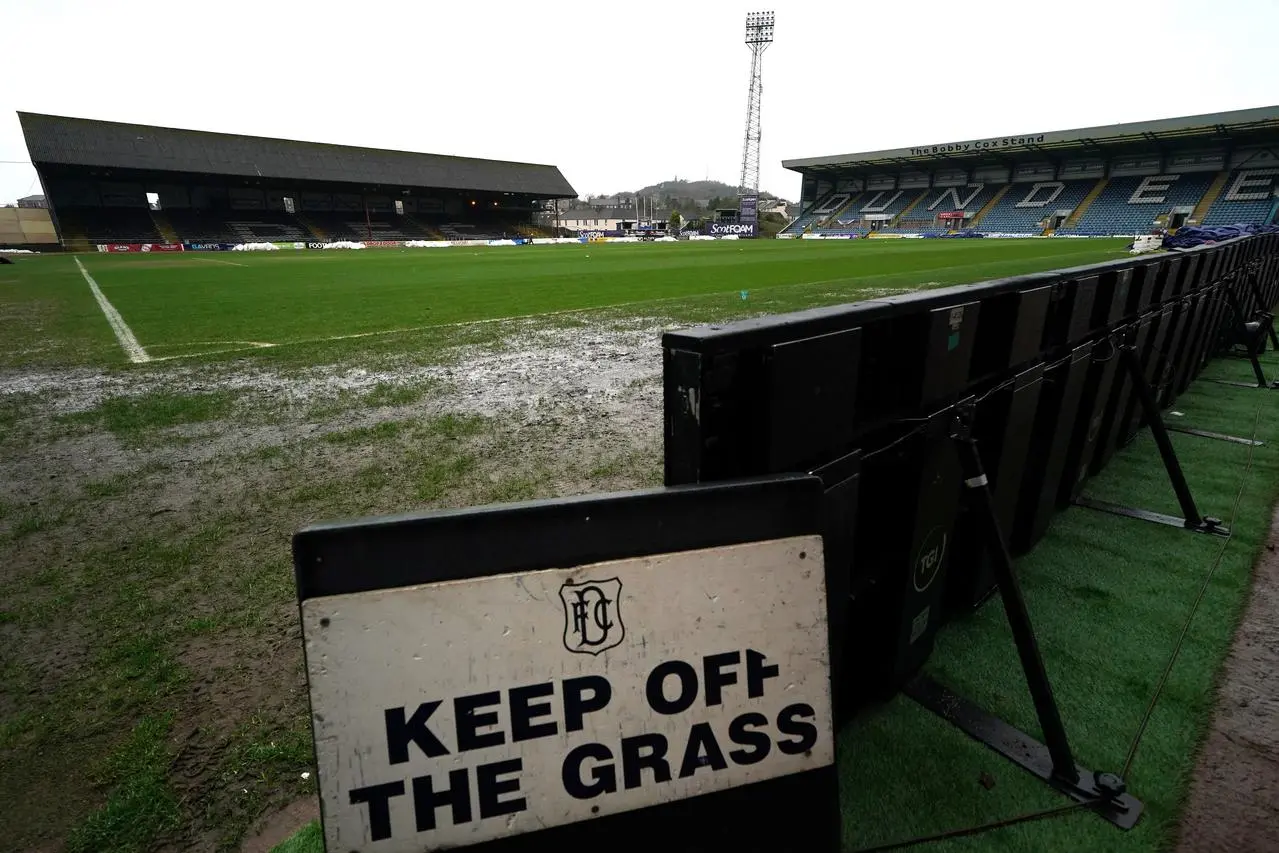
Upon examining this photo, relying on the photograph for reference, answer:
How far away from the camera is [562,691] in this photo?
1.03m

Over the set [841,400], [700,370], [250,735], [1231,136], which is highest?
[1231,136]

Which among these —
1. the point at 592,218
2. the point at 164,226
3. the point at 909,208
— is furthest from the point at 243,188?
the point at 592,218

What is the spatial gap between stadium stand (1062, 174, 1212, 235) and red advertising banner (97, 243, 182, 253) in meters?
64.5

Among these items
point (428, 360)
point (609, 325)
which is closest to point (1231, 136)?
point (609, 325)

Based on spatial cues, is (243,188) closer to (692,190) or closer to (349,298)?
(349,298)

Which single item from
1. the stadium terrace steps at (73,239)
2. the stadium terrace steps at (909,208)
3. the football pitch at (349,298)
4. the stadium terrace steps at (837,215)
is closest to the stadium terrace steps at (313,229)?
the stadium terrace steps at (73,239)

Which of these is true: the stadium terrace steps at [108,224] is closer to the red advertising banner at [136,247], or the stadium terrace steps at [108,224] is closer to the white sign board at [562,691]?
the red advertising banner at [136,247]

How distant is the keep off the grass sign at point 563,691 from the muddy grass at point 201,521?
99cm

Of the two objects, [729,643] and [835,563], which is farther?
[835,563]

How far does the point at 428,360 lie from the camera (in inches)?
279

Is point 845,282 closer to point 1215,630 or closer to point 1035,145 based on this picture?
point 1215,630

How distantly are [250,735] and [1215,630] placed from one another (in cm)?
335

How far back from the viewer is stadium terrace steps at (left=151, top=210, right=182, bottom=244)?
144ft

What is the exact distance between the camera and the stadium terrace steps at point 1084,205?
46969mm
